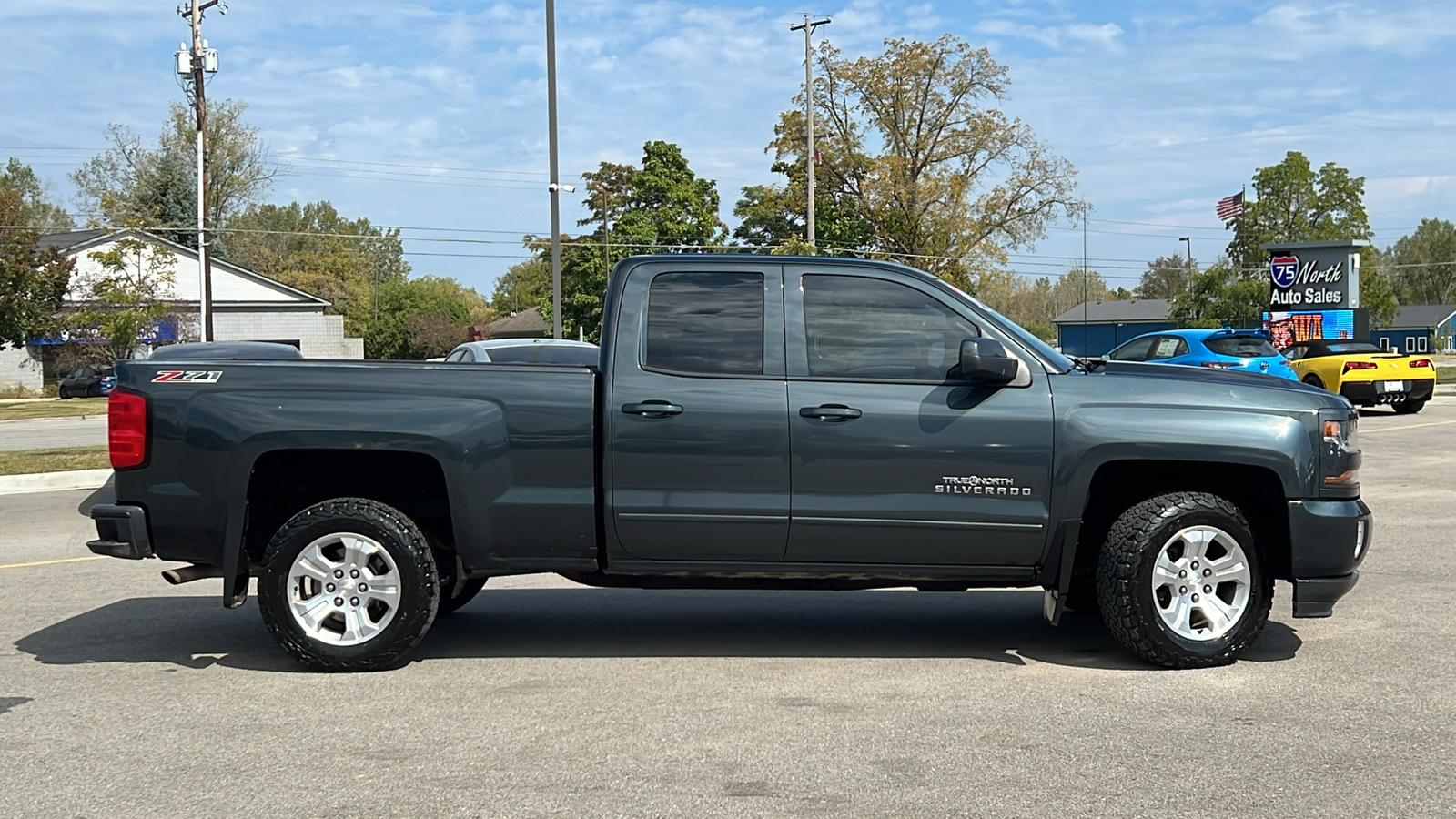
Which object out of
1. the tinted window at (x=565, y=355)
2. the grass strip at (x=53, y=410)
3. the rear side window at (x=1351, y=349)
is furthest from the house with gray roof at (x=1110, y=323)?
the tinted window at (x=565, y=355)

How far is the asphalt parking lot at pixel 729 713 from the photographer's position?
454 centimetres

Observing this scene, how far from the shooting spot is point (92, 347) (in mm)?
50156

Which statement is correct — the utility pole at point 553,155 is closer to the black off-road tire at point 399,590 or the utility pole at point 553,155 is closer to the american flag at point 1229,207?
the black off-road tire at point 399,590

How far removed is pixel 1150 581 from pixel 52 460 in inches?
621

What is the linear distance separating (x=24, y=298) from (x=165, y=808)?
50061 millimetres

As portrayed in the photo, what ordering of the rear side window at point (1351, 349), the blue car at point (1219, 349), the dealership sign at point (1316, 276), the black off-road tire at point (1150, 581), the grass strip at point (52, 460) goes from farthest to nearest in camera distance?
the dealership sign at point (1316, 276) → the rear side window at point (1351, 349) → the blue car at point (1219, 349) → the grass strip at point (52, 460) → the black off-road tire at point (1150, 581)

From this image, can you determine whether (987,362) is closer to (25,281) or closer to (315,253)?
(25,281)

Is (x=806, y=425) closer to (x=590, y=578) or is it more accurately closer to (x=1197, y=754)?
(x=590, y=578)

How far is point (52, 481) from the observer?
1573cm

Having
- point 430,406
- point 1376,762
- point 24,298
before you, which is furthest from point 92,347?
point 1376,762

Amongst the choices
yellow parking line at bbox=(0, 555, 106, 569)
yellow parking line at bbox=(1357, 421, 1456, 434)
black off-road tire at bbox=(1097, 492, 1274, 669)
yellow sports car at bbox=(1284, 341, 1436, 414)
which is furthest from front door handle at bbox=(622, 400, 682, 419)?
yellow sports car at bbox=(1284, 341, 1436, 414)

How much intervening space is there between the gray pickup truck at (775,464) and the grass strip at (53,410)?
3148 centimetres

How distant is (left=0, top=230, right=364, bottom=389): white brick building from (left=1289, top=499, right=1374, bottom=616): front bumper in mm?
53118

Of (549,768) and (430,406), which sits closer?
(549,768)
